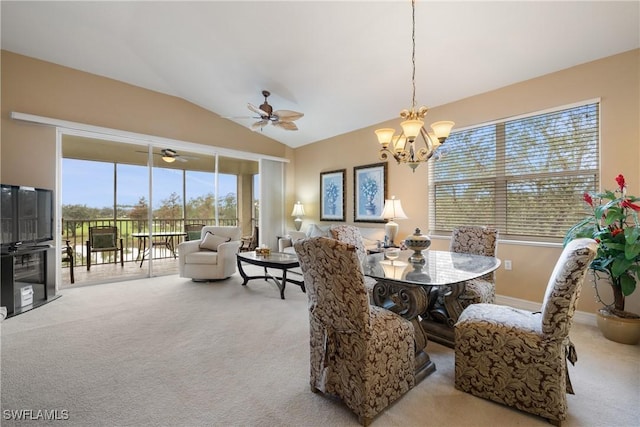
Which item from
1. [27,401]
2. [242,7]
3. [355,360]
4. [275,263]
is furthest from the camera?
[275,263]

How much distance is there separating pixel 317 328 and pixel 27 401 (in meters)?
1.81

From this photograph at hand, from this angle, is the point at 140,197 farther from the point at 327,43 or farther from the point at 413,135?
the point at 413,135

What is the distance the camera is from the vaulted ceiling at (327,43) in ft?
8.39

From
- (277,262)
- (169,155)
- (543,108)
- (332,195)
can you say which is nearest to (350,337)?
(277,262)

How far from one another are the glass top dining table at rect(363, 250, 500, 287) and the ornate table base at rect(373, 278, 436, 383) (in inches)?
3.1

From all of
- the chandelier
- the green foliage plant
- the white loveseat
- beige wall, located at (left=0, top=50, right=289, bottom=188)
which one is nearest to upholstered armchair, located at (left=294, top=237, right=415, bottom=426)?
the chandelier

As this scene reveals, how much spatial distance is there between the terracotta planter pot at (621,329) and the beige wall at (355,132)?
413 millimetres

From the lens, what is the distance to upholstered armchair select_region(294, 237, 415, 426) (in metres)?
1.49

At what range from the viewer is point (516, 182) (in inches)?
135

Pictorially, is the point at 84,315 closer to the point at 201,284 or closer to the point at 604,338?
the point at 201,284

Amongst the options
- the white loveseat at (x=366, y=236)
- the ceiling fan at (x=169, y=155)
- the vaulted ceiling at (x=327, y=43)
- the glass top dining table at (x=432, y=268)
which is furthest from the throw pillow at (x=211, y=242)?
the glass top dining table at (x=432, y=268)

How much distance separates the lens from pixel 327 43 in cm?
314

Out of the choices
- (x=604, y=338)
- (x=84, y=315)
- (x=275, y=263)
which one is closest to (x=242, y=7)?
(x=275, y=263)

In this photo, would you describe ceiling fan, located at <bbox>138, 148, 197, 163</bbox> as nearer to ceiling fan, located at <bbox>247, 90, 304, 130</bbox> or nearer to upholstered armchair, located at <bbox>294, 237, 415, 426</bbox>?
ceiling fan, located at <bbox>247, 90, 304, 130</bbox>
